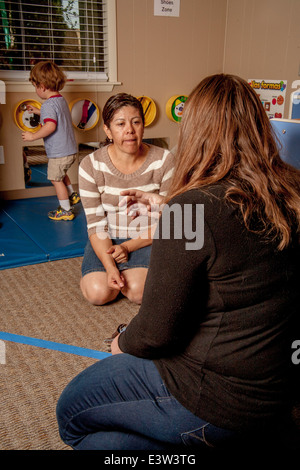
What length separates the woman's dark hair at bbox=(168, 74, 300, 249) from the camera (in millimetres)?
887

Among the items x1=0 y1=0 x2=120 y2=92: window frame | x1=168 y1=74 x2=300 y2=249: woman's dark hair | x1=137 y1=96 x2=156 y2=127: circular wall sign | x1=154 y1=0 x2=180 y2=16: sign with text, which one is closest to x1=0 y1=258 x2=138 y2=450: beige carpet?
x1=168 y1=74 x2=300 y2=249: woman's dark hair

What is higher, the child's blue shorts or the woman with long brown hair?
the woman with long brown hair

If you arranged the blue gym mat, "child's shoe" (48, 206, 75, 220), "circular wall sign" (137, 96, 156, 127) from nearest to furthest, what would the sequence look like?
the blue gym mat → "child's shoe" (48, 206, 75, 220) → "circular wall sign" (137, 96, 156, 127)

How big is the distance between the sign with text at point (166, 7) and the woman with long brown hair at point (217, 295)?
325 cm

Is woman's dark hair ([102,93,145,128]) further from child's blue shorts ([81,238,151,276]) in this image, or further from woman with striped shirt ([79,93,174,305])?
child's blue shorts ([81,238,151,276])

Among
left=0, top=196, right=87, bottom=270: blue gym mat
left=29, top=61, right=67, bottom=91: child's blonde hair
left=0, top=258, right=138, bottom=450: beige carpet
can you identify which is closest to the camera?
left=0, top=258, right=138, bottom=450: beige carpet

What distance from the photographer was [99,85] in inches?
147

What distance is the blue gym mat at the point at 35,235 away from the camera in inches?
102

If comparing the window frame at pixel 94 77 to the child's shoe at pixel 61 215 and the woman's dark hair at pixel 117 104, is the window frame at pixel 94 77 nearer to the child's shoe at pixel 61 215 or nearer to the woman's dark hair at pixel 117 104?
the child's shoe at pixel 61 215

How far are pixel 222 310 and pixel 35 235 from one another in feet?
7.27

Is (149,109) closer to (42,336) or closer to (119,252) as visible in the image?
(119,252)

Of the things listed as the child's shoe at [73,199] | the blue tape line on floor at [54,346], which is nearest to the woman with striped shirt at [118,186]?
the blue tape line on floor at [54,346]

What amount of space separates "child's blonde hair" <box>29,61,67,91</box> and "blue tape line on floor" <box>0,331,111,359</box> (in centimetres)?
202

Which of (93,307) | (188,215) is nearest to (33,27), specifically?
(93,307)
